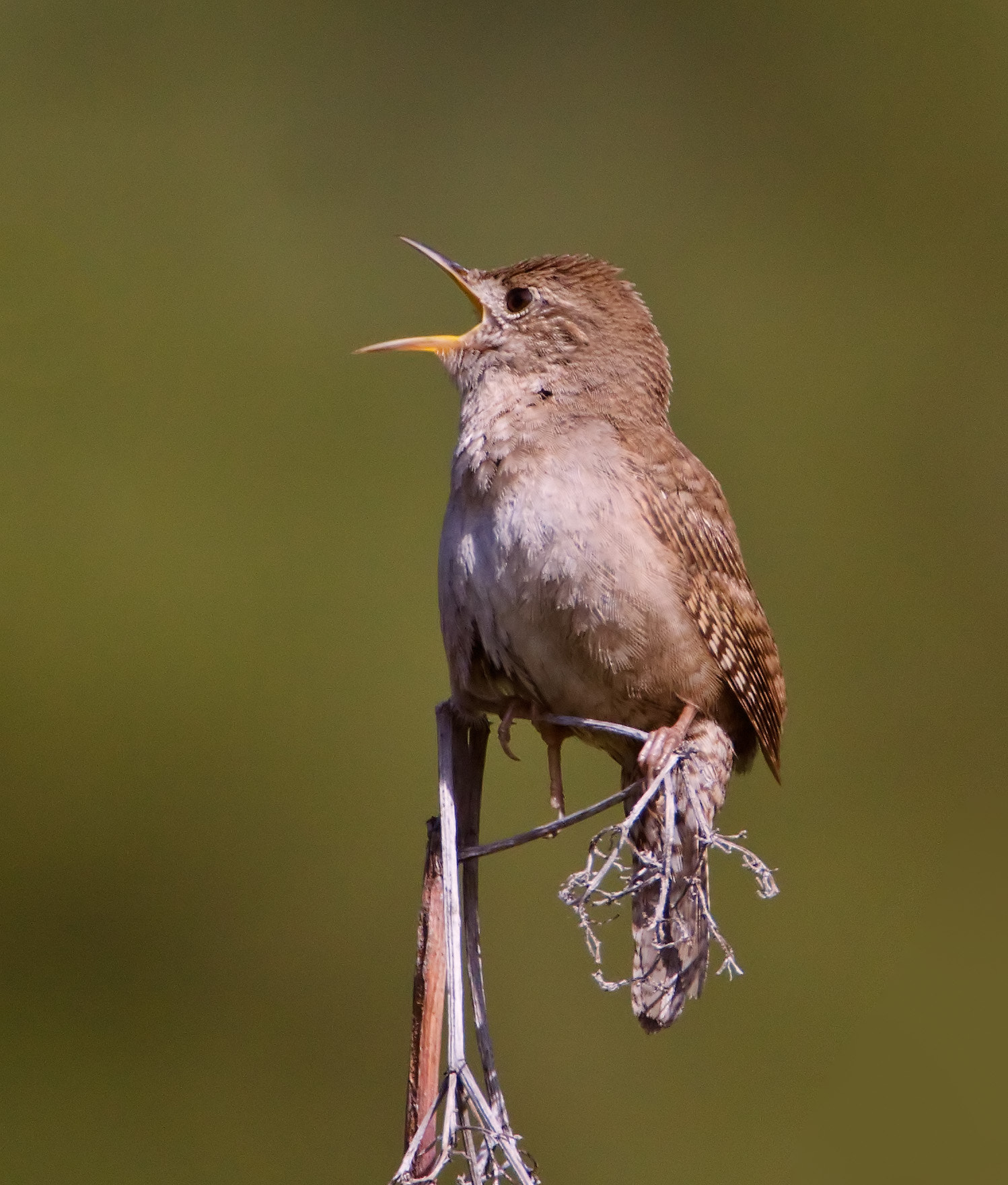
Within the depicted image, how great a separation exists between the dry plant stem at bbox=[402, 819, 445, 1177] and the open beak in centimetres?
132

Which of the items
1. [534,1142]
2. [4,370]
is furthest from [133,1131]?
[4,370]

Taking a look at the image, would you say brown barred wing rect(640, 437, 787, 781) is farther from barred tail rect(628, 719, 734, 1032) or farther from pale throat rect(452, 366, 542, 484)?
pale throat rect(452, 366, 542, 484)

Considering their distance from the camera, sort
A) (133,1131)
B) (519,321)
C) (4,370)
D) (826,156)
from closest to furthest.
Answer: (519,321), (133,1131), (4,370), (826,156)

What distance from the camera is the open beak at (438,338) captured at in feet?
11.5

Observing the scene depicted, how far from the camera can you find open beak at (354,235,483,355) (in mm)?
3500

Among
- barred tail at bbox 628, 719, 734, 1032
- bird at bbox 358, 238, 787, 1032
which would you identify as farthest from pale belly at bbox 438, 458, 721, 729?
barred tail at bbox 628, 719, 734, 1032

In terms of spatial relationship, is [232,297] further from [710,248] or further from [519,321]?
[519,321]

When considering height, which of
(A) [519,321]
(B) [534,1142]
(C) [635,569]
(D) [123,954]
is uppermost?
(A) [519,321]

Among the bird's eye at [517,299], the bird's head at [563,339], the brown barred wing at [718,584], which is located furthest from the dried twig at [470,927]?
the bird's eye at [517,299]

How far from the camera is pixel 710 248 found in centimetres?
910

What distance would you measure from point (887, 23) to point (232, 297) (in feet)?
15.9

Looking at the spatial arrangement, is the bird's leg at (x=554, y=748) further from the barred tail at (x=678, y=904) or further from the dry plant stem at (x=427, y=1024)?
the dry plant stem at (x=427, y=1024)

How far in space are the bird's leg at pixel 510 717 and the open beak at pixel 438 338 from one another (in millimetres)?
830

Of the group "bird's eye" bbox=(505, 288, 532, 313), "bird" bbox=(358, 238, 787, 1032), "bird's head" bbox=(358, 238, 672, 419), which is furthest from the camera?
"bird's eye" bbox=(505, 288, 532, 313)
